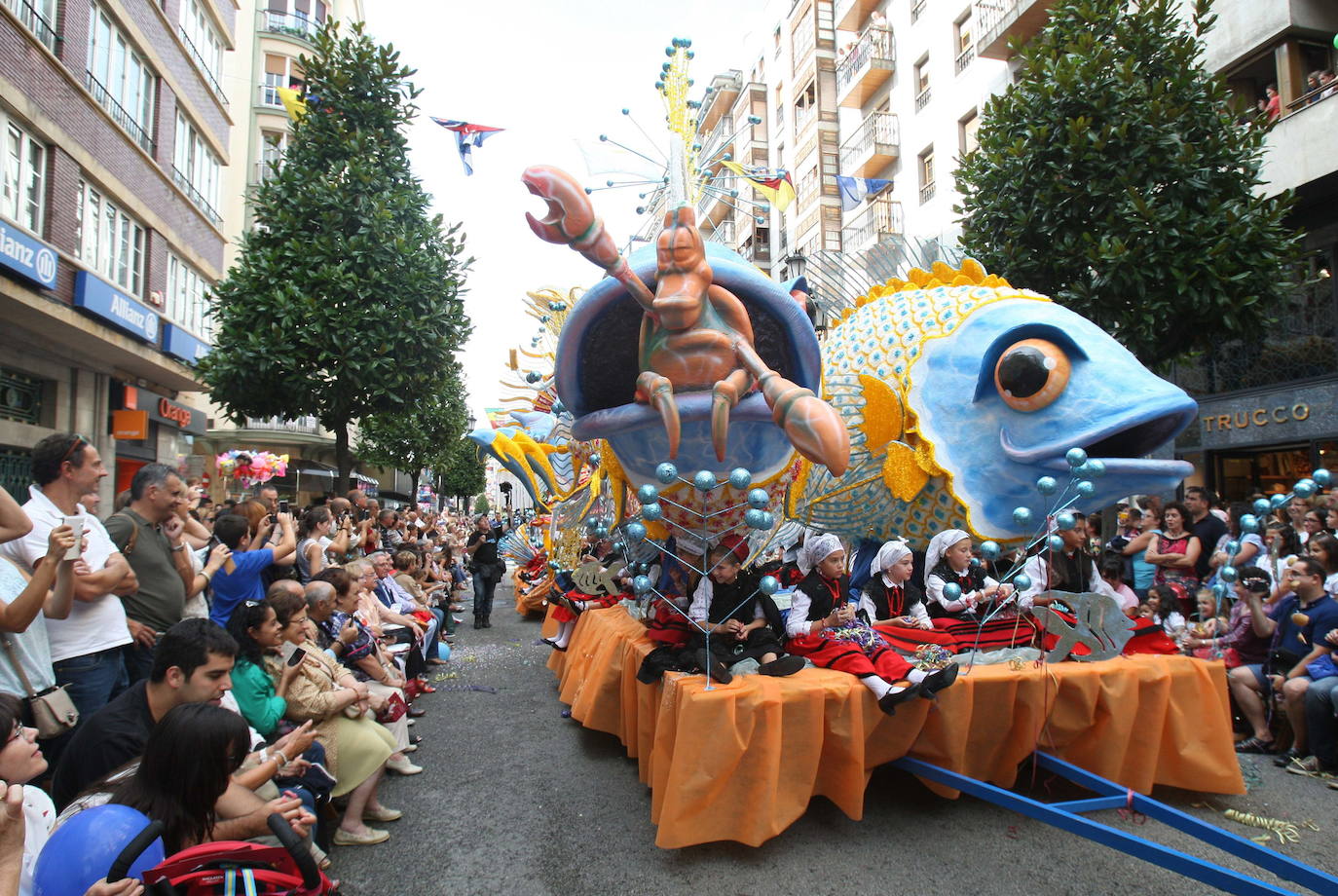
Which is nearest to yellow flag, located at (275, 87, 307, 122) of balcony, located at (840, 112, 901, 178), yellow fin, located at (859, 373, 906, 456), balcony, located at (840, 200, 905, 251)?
yellow fin, located at (859, 373, 906, 456)

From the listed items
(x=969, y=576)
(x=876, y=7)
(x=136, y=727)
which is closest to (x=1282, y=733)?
(x=969, y=576)

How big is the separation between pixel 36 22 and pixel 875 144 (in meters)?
14.4

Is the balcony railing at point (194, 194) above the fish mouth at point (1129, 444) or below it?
above

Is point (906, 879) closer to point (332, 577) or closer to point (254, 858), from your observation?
point (254, 858)

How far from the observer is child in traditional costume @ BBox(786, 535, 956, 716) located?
10.3 feet

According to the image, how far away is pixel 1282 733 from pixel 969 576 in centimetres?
195

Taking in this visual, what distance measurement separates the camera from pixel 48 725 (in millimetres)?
2416

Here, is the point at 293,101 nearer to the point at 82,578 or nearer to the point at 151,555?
the point at 151,555

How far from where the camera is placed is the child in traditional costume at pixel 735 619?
3420 millimetres

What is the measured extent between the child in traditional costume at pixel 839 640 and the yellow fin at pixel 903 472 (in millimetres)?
591

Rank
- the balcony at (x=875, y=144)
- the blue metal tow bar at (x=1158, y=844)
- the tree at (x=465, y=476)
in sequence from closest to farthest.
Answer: the blue metal tow bar at (x=1158, y=844), the balcony at (x=875, y=144), the tree at (x=465, y=476)

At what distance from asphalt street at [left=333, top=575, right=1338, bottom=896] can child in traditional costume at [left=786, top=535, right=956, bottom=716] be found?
0.60m

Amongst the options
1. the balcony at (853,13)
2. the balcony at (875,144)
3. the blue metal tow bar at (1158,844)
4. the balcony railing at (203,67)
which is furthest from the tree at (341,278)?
the balcony at (853,13)

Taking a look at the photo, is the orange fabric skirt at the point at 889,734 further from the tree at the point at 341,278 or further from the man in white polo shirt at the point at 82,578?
the tree at the point at 341,278
